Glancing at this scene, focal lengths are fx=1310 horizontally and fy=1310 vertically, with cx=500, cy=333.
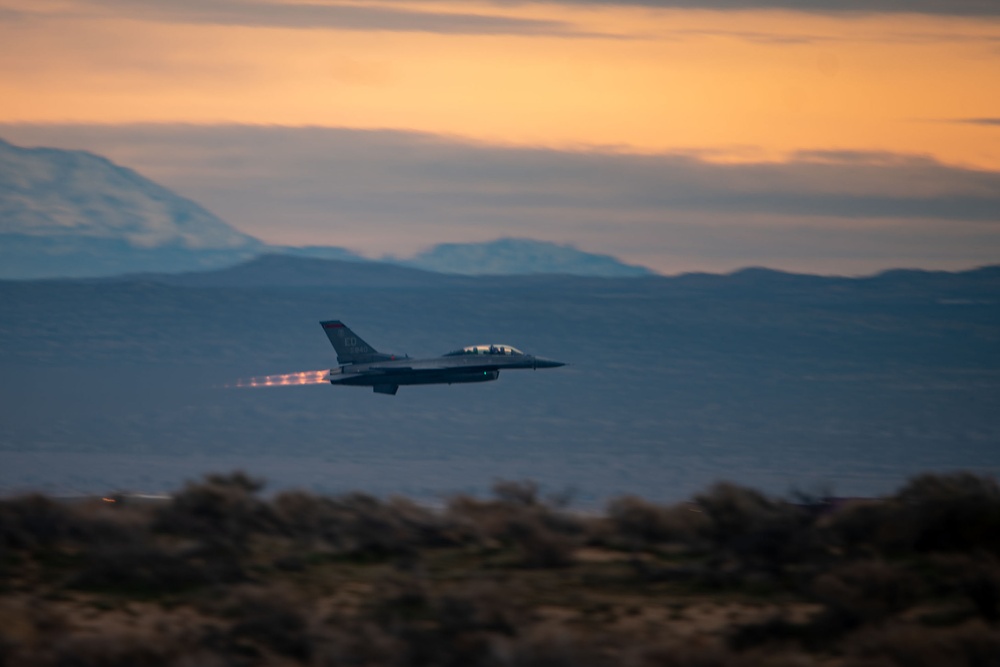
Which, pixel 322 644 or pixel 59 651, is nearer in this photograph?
pixel 59 651

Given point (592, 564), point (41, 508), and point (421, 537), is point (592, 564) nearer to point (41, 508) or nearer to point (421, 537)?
point (421, 537)

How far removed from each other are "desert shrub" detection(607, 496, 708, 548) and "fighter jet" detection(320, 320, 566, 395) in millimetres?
36689

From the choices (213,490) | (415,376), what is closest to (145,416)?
(415,376)

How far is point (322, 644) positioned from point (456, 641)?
6.38ft

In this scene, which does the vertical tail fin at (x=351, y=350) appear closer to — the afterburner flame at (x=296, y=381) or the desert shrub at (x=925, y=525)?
the afterburner flame at (x=296, y=381)

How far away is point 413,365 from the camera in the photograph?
69.8 m

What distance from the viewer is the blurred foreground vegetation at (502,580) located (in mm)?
18531

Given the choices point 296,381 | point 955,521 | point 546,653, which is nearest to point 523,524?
point 955,521

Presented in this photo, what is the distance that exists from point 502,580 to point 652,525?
524 cm

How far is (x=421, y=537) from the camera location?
90.5 ft

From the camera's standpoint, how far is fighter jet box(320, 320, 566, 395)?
67000 millimetres

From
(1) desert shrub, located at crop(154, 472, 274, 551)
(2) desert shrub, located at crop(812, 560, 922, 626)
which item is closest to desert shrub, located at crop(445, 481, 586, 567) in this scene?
(1) desert shrub, located at crop(154, 472, 274, 551)

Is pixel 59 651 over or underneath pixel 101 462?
over

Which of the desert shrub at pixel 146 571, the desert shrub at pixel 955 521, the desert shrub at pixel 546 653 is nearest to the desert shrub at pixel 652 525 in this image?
the desert shrub at pixel 955 521
